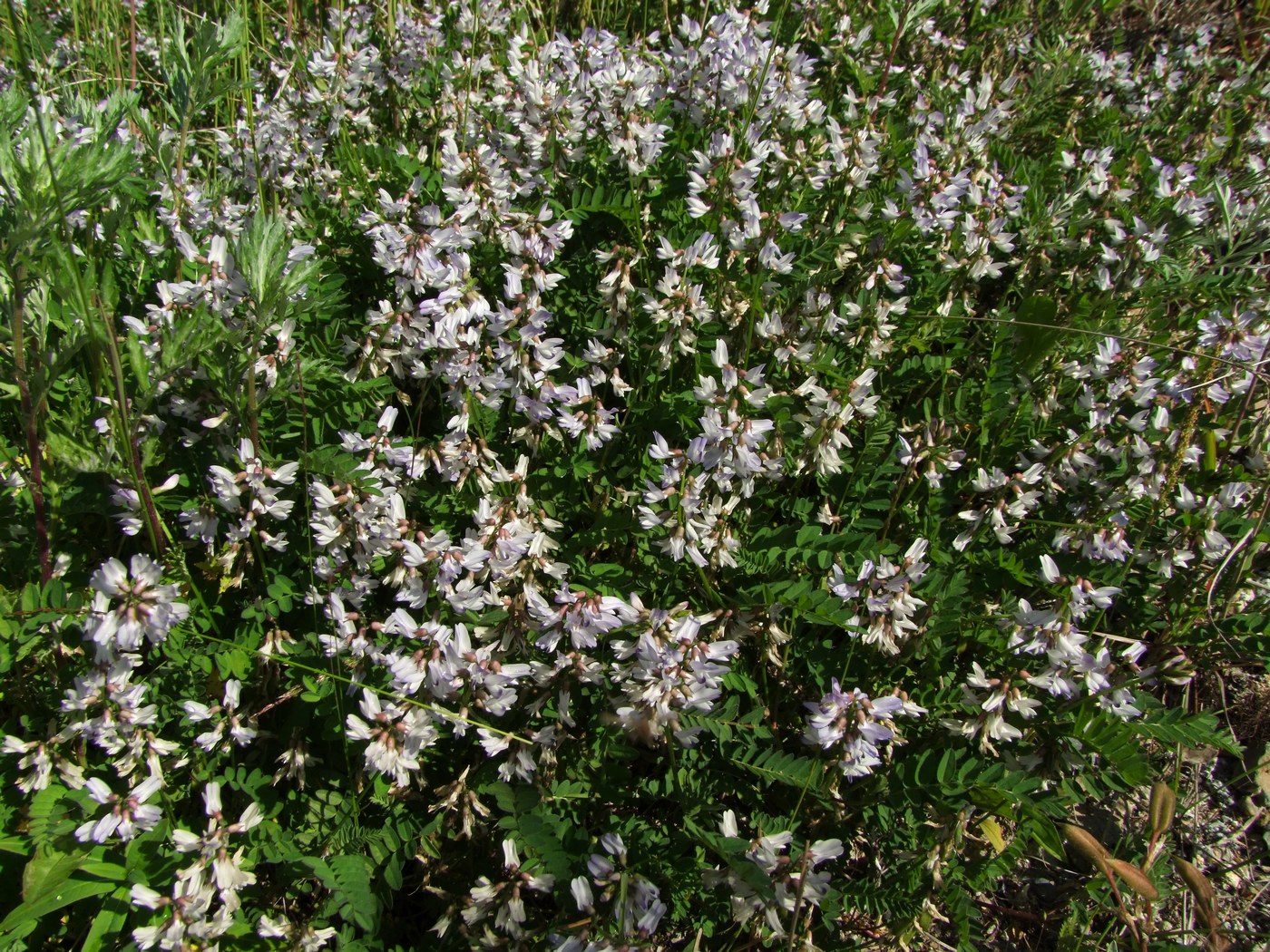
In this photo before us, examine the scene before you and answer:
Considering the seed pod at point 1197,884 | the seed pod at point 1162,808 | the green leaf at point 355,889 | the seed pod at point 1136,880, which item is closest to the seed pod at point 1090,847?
the seed pod at point 1136,880

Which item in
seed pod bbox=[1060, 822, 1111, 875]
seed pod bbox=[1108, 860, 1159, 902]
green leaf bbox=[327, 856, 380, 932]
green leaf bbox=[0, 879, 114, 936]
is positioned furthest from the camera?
green leaf bbox=[327, 856, 380, 932]

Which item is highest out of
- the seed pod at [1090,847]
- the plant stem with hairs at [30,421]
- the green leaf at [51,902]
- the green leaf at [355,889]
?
the plant stem with hairs at [30,421]

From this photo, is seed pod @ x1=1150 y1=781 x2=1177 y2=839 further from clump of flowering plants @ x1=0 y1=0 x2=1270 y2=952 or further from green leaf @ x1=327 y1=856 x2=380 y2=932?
green leaf @ x1=327 y1=856 x2=380 y2=932

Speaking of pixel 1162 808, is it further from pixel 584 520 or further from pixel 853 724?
pixel 584 520

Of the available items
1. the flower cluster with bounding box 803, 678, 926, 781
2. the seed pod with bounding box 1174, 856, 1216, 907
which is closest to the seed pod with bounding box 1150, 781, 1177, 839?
the seed pod with bounding box 1174, 856, 1216, 907

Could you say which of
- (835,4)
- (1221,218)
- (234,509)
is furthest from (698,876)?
(835,4)

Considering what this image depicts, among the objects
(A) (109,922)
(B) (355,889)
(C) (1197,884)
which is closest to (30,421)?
(A) (109,922)

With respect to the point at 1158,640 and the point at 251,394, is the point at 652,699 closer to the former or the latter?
the point at 251,394

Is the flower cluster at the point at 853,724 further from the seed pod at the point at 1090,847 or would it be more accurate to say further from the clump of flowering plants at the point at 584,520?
the seed pod at the point at 1090,847
